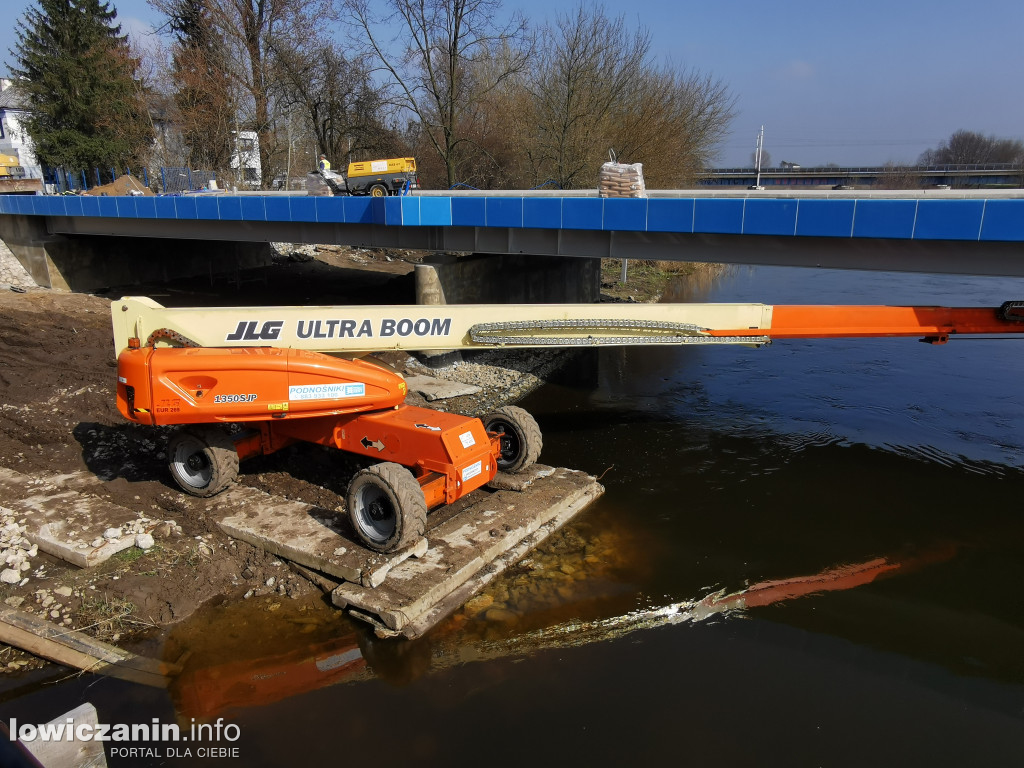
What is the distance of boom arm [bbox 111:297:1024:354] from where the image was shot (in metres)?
8.37

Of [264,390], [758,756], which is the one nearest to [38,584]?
[264,390]

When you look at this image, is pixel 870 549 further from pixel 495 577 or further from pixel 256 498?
pixel 256 498

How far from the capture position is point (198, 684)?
6473 mm

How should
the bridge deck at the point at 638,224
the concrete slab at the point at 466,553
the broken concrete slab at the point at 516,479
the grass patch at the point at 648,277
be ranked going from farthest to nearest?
the grass patch at the point at 648,277
the bridge deck at the point at 638,224
the broken concrete slab at the point at 516,479
the concrete slab at the point at 466,553

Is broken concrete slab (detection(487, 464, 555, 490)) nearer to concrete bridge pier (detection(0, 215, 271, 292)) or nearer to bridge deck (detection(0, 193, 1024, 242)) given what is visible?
bridge deck (detection(0, 193, 1024, 242))

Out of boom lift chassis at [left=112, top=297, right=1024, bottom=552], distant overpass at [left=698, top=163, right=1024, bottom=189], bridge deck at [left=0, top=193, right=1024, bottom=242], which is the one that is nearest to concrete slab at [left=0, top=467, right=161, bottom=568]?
boom lift chassis at [left=112, top=297, right=1024, bottom=552]

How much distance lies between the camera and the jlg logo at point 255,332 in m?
8.43

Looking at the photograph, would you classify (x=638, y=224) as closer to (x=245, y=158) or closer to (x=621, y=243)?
(x=621, y=243)

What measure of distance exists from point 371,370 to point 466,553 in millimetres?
2540

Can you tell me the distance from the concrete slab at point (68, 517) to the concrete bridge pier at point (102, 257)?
49.5 feet

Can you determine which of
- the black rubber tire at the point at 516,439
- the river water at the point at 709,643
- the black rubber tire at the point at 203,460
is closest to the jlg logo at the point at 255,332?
the black rubber tire at the point at 203,460

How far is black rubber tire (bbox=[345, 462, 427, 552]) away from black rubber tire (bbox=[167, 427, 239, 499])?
2.04m

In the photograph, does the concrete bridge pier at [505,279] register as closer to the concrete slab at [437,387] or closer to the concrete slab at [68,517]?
the concrete slab at [437,387]

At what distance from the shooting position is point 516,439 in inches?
388
